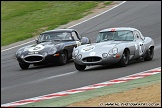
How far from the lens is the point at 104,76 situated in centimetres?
1425

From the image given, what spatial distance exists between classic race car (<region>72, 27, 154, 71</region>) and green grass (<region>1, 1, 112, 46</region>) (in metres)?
10.5

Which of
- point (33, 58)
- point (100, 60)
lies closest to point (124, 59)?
point (100, 60)

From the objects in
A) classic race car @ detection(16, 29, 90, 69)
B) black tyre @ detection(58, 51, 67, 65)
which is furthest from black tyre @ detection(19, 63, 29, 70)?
black tyre @ detection(58, 51, 67, 65)

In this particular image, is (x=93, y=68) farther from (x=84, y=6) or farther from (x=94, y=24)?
(x=84, y=6)

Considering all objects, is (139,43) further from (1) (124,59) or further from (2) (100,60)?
(2) (100,60)

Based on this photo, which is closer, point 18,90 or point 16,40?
point 18,90

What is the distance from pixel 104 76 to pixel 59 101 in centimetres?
424

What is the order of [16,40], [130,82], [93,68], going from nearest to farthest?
[130,82]
[93,68]
[16,40]

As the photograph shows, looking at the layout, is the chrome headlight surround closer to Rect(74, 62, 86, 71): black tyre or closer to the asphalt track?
the asphalt track

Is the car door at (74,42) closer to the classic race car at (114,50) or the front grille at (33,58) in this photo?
the front grille at (33,58)

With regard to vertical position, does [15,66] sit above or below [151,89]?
below

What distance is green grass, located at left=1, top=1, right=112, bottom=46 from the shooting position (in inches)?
1165

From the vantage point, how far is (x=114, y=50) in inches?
631

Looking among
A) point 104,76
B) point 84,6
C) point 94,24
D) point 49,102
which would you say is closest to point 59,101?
point 49,102
